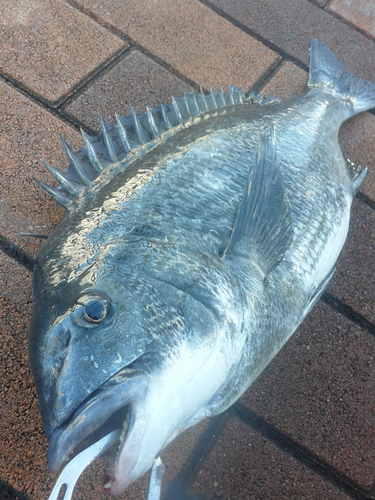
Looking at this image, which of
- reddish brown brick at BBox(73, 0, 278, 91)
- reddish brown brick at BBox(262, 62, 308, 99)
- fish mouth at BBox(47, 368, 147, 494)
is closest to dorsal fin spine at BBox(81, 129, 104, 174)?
fish mouth at BBox(47, 368, 147, 494)

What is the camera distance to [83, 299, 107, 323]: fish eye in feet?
3.79

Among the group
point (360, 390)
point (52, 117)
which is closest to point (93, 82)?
point (52, 117)

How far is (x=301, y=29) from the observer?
322cm

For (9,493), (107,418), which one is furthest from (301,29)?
(9,493)

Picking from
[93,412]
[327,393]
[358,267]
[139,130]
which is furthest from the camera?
[358,267]

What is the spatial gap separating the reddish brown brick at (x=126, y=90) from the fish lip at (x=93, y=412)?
188 cm

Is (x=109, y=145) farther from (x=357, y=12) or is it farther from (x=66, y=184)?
(x=357, y=12)

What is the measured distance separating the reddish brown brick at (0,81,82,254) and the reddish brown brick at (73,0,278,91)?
0.99m

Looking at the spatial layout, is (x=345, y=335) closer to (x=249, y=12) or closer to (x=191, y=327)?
(x=191, y=327)

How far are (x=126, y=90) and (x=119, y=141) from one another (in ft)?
3.41

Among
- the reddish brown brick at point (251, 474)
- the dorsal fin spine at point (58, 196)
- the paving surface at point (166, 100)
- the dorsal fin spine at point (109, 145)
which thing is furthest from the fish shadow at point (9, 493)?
the dorsal fin spine at point (109, 145)

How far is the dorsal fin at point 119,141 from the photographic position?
1702 mm

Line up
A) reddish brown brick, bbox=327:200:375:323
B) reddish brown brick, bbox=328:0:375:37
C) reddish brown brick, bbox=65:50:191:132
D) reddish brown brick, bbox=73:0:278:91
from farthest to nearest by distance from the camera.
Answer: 1. reddish brown brick, bbox=328:0:375:37
2. reddish brown brick, bbox=73:0:278:91
3. reddish brown brick, bbox=65:50:191:132
4. reddish brown brick, bbox=327:200:375:323

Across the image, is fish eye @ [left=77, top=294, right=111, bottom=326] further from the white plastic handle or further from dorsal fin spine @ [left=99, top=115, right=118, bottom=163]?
dorsal fin spine @ [left=99, top=115, right=118, bottom=163]
